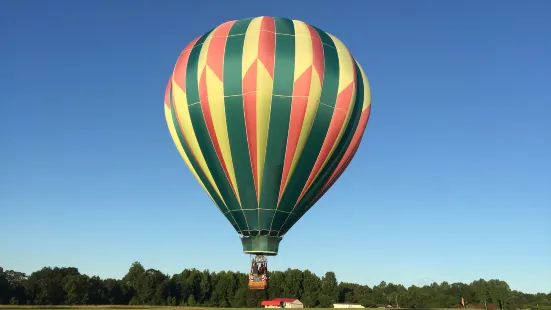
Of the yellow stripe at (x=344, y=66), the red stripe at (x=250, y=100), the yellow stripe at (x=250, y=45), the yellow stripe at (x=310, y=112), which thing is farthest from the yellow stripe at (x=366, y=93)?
the red stripe at (x=250, y=100)

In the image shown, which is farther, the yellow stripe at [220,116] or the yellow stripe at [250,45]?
the yellow stripe at [220,116]

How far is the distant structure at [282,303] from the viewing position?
9400cm

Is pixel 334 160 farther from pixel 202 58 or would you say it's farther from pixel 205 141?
pixel 202 58

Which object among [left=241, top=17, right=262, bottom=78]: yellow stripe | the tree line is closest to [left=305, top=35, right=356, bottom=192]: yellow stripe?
[left=241, top=17, right=262, bottom=78]: yellow stripe

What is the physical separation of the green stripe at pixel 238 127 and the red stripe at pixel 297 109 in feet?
6.86

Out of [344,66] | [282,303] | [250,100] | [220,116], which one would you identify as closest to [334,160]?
[344,66]

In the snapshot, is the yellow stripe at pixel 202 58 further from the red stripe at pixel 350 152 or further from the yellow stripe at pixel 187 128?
the red stripe at pixel 350 152

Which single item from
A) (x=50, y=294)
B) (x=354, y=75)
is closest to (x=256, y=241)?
(x=354, y=75)

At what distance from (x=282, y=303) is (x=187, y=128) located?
230 feet

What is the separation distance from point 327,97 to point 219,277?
81628 mm

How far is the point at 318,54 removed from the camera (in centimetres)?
2855

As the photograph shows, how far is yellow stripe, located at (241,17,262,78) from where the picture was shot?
2753cm

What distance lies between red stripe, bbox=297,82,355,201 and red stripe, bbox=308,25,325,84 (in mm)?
1650

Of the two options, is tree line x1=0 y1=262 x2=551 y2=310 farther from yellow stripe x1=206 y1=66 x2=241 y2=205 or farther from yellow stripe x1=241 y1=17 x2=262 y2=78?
yellow stripe x1=241 y1=17 x2=262 y2=78
